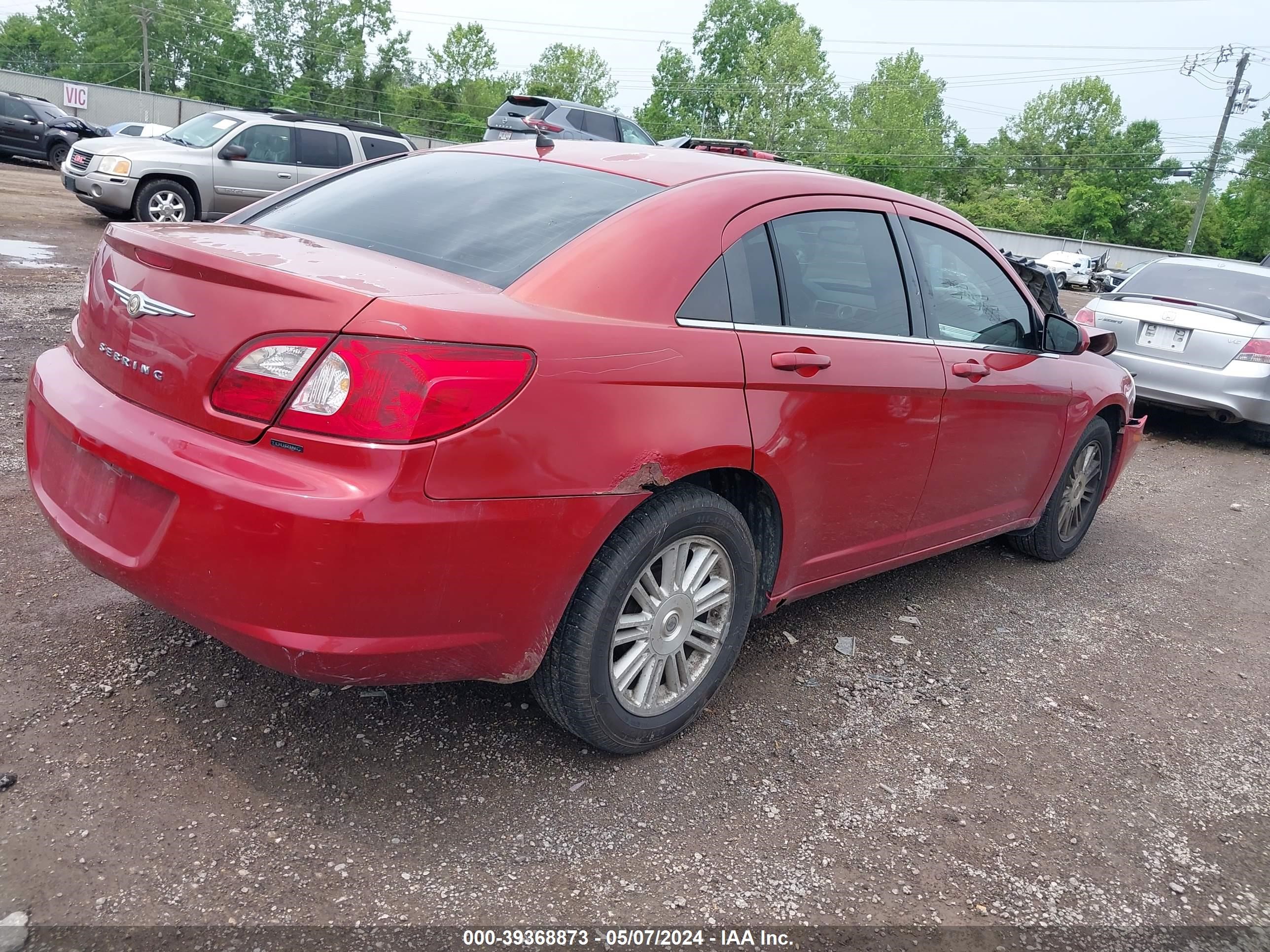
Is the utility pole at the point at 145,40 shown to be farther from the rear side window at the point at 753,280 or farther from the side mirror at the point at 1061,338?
the rear side window at the point at 753,280

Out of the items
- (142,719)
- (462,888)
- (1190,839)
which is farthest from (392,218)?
(1190,839)

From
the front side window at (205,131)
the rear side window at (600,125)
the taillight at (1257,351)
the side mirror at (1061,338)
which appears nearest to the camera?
the side mirror at (1061,338)

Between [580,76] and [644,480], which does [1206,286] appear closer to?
[644,480]

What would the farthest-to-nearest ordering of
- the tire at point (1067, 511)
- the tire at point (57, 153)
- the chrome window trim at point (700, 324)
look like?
1. the tire at point (57, 153)
2. the tire at point (1067, 511)
3. the chrome window trim at point (700, 324)

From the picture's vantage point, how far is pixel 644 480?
8.26 feet

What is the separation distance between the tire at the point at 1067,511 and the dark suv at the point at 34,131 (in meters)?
24.2

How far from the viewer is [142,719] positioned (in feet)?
8.98

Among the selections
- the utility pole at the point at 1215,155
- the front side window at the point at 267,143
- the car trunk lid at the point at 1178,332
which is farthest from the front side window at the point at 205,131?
the utility pole at the point at 1215,155

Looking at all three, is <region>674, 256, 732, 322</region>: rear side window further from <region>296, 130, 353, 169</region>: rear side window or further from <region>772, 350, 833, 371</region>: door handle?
<region>296, 130, 353, 169</region>: rear side window

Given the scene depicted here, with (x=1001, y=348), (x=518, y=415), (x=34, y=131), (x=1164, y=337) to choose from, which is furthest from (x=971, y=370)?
(x=34, y=131)

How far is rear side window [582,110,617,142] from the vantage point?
51.6ft

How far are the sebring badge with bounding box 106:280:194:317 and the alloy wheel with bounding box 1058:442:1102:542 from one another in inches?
157

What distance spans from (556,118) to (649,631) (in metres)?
13.8

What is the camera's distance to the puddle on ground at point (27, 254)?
31.6ft
